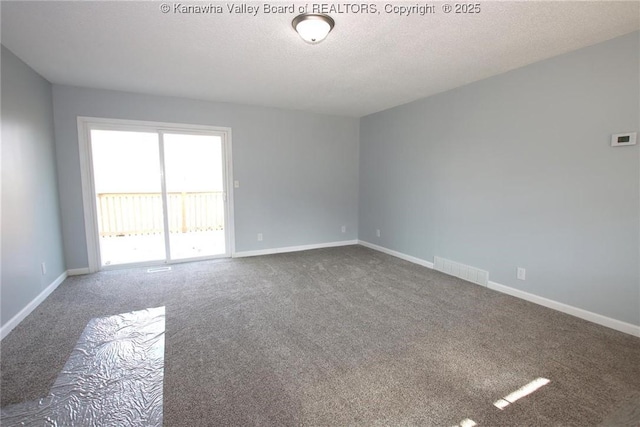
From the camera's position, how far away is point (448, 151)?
3793 millimetres

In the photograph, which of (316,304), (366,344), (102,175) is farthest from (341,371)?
(102,175)

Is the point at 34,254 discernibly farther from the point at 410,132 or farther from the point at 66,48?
the point at 410,132

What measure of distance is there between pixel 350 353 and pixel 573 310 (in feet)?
7.21

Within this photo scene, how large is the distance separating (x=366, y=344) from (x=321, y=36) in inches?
91.0

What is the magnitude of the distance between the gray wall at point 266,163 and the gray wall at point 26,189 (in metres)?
0.20

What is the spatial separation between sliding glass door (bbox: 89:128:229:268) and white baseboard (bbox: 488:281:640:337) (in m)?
3.85

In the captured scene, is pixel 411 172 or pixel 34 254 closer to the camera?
pixel 34 254

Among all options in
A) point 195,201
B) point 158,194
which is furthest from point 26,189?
point 195,201

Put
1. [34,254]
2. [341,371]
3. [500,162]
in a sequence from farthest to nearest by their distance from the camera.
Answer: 1. [500,162]
2. [34,254]
3. [341,371]

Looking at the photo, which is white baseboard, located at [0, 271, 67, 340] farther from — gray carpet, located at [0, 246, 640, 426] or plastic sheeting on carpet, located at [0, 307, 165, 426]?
plastic sheeting on carpet, located at [0, 307, 165, 426]

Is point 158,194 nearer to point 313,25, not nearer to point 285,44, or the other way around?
point 285,44

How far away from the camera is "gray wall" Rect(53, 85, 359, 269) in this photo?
3721mm

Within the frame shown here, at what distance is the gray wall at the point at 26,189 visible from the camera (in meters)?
2.47

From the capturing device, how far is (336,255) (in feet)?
15.9
